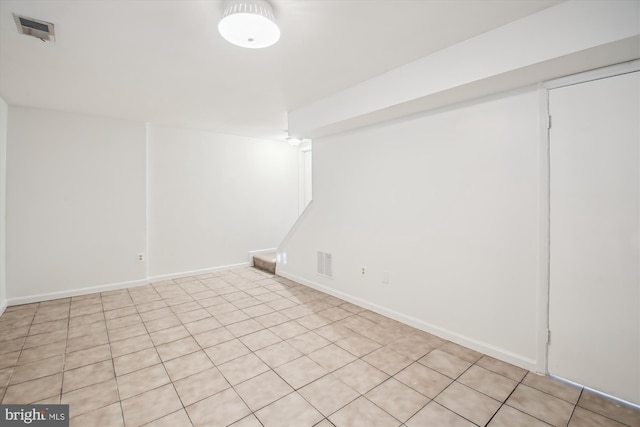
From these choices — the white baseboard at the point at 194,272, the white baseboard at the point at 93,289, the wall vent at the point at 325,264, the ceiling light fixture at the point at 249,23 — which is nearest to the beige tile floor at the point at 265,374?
the white baseboard at the point at 93,289

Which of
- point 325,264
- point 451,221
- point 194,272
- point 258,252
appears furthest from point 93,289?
point 451,221

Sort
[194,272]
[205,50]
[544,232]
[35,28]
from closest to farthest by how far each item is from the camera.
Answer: [35,28]
[544,232]
[205,50]
[194,272]

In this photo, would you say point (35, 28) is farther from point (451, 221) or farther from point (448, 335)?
point (448, 335)

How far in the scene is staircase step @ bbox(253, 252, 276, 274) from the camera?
5.12 m

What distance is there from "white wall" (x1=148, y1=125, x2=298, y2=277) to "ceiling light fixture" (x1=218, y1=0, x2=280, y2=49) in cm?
342

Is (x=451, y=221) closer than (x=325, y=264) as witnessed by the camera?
Yes

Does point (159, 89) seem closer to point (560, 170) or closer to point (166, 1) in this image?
point (166, 1)

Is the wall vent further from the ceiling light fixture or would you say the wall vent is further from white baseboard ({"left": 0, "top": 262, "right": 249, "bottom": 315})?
the ceiling light fixture

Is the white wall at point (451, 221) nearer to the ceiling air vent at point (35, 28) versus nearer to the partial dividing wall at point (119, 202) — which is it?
the partial dividing wall at point (119, 202)

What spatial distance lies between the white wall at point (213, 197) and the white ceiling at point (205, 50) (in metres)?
1.33

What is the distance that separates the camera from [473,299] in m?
2.56

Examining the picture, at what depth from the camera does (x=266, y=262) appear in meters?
5.23

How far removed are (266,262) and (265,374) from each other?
3.10 m

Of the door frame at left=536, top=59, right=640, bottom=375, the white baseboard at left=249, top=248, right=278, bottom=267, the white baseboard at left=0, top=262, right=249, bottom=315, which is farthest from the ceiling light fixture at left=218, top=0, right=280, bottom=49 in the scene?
the white baseboard at left=249, top=248, right=278, bottom=267
